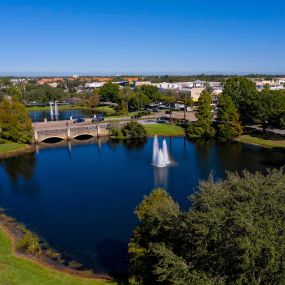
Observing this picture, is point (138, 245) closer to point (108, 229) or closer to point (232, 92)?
point (108, 229)

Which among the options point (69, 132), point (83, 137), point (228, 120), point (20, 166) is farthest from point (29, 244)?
point (228, 120)

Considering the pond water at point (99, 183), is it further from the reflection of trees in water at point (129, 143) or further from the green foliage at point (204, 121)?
the green foliage at point (204, 121)

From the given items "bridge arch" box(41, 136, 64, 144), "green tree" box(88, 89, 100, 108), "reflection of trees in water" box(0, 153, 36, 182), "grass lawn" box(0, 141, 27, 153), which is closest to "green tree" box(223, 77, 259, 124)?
"bridge arch" box(41, 136, 64, 144)

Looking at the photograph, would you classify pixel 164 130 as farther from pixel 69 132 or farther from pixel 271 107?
pixel 271 107

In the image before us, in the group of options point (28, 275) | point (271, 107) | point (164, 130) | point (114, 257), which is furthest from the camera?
point (164, 130)

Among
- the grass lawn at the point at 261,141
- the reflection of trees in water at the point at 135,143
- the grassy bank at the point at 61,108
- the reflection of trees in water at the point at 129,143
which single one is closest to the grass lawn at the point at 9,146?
the reflection of trees in water at the point at 129,143

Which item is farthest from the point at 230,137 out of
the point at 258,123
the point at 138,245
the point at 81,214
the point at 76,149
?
the point at 138,245
